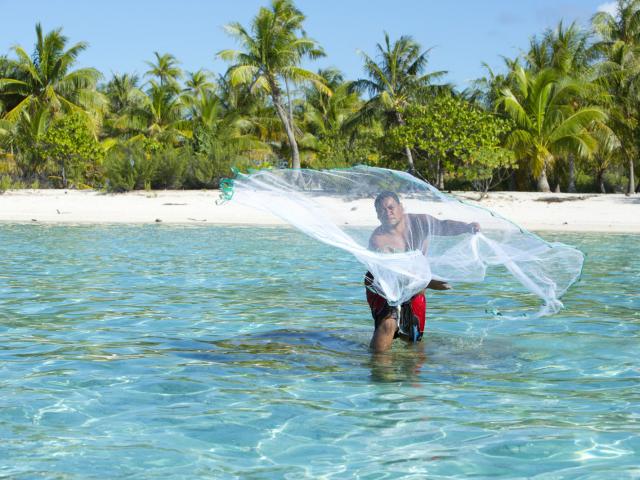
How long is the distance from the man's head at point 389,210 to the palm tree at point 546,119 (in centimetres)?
2942

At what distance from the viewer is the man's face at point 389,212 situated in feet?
22.3

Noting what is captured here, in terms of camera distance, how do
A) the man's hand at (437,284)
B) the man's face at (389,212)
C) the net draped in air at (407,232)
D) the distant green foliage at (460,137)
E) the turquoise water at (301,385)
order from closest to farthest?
the turquoise water at (301,385), the net draped in air at (407,232), the man's face at (389,212), the man's hand at (437,284), the distant green foliage at (460,137)

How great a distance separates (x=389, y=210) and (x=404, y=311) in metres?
0.90

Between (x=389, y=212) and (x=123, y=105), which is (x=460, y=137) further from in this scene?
(x=123, y=105)

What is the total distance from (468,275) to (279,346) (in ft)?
6.44

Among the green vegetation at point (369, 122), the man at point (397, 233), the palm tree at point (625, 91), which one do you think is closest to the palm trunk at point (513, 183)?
the green vegetation at point (369, 122)

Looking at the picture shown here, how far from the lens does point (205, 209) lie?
1118 inches

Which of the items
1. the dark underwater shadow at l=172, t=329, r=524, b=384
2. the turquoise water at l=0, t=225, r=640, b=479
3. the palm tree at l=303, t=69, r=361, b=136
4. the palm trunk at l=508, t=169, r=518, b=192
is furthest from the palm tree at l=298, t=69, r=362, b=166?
the dark underwater shadow at l=172, t=329, r=524, b=384

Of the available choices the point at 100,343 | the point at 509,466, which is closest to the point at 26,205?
the point at 100,343

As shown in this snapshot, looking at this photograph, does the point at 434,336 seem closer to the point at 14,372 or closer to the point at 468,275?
the point at 468,275

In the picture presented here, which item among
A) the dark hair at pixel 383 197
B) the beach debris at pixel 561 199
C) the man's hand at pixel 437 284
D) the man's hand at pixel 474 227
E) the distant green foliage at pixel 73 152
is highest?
the distant green foliage at pixel 73 152

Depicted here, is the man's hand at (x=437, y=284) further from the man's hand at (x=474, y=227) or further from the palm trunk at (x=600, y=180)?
the palm trunk at (x=600, y=180)

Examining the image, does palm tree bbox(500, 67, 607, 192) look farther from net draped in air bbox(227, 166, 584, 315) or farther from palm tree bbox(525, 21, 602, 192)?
net draped in air bbox(227, 166, 584, 315)

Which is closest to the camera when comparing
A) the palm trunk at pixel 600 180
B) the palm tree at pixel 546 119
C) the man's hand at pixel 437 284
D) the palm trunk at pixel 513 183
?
the man's hand at pixel 437 284
